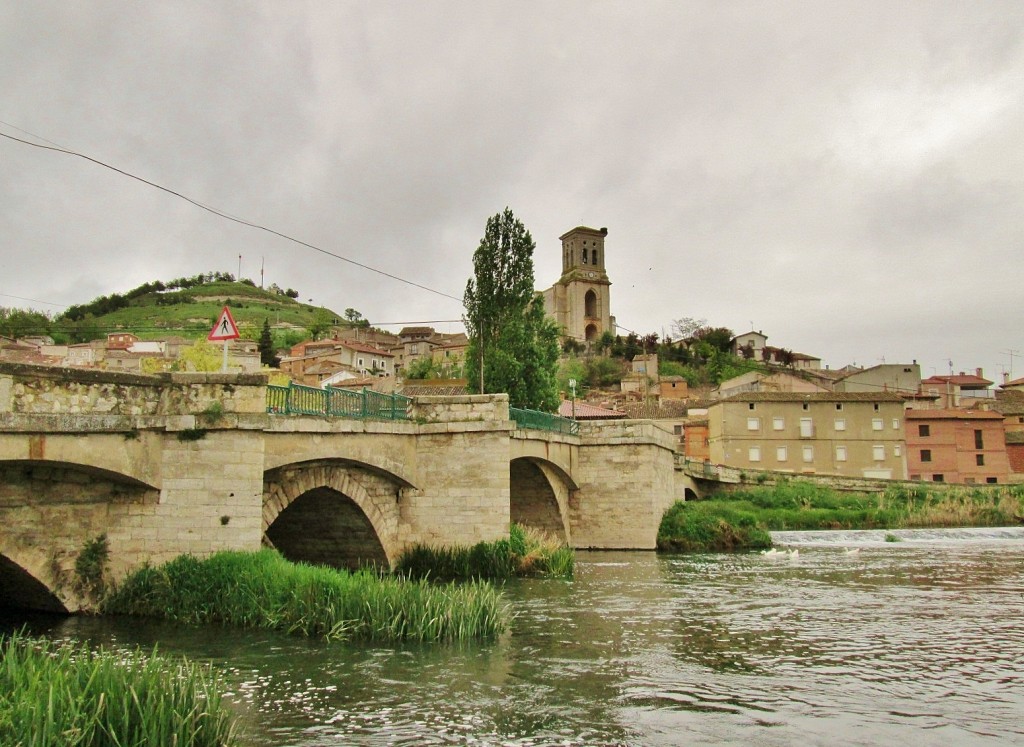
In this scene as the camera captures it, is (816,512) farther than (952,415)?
No

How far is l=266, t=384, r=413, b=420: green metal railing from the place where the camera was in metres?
14.1

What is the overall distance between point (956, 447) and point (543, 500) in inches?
1553

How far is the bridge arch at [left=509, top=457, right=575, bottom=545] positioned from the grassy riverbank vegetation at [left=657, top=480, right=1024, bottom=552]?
12.8 feet

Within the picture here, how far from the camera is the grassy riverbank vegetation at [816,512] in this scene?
2912 cm

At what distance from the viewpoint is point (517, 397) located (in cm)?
3622

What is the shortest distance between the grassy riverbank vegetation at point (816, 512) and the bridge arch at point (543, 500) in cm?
390

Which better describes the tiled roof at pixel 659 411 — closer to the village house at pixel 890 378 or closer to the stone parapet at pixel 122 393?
the village house at pixel 890 378

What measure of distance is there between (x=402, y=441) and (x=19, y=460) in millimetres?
8477

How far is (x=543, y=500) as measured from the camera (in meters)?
26.2

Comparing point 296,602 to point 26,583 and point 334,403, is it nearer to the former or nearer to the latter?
point 26,583

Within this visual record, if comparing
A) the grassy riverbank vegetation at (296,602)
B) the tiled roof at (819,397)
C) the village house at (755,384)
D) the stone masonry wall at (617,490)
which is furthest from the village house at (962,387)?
the grassy riverbank vegetation at (296,602)

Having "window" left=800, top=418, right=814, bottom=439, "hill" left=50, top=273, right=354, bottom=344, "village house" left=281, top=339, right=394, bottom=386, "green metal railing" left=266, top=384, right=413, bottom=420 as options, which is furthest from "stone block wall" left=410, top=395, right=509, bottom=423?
"hill" left=50, top=273, right=354, bottom=344

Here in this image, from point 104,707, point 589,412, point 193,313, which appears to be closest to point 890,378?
point 589,412

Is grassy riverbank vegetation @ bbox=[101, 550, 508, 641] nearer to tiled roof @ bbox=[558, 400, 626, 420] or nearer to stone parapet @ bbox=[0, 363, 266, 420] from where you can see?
stone parapet @ bbox=[0, 363, 266, 420]
